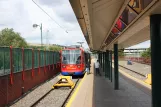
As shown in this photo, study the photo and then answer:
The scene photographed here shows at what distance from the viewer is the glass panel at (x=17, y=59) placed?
1504cm

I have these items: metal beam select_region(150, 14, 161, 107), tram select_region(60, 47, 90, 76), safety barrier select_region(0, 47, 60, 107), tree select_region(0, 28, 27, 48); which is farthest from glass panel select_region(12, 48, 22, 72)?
tree select_region(0, 28, 27, 48)

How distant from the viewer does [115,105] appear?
11.1 metres

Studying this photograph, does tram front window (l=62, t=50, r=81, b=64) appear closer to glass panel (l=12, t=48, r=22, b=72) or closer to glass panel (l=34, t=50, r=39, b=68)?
glass panel (l=34, t=50, r=39, b=68)

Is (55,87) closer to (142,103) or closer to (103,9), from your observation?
(142,103)

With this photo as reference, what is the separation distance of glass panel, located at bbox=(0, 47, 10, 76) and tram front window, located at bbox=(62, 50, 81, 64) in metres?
14.7

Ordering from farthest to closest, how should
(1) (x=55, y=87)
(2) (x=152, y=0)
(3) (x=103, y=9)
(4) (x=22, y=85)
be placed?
(1) (x=55, y=87) < (4) (x=22, y=85) < (3) (x=103, y=9) < (2) (x=152, y=0)

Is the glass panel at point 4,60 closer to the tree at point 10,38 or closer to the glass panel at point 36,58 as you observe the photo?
the glass panel at point 36,58

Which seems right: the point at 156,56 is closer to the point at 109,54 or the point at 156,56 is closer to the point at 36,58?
the point at 36,58

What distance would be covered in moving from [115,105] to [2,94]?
489 centimetres

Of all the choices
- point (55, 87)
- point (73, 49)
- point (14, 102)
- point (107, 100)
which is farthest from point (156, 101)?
point (73, 49)

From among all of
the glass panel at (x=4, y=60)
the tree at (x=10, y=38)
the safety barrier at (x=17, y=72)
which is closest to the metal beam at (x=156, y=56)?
the safety barrier at (x=17, y=72)

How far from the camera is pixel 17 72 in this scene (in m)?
15.5

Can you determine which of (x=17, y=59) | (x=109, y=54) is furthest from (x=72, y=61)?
(x=17, y=59)

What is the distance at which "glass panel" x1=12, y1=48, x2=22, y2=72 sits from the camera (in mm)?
15038
